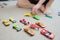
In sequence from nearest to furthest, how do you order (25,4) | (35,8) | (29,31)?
1. (29,31)
2. (35,8)
3. (25,4)

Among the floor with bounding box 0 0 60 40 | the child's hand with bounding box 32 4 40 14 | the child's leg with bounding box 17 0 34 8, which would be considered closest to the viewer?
the floor with bounding box 0 0 60 40

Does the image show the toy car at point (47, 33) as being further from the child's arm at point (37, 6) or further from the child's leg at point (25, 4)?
the child's leg at point (25, 4)

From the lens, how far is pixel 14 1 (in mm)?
1493

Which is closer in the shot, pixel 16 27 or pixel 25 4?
pixel 16 27

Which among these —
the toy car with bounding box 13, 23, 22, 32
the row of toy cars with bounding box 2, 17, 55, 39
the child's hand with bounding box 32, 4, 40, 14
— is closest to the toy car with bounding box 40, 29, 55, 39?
the row of toy cars with bounding box 2, 17, 55, 39

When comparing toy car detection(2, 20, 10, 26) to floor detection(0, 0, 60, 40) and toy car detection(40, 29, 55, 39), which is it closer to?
floor detection(0, 0, 60, 40)

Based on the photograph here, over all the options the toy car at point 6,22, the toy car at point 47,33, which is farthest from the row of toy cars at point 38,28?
the toy car at point 6,22

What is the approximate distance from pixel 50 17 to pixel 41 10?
0.13 metres

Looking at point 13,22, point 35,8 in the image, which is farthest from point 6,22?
point 35,8

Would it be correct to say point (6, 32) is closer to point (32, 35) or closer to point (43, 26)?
point (32, 35)

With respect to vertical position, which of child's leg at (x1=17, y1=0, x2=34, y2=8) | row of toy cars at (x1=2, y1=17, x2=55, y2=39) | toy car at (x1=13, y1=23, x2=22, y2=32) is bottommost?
toy car at (x1=13, y1=23, x2=22, y2=32)

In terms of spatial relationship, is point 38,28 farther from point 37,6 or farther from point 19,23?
point 37,6

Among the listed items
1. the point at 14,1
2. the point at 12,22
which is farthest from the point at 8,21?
the point at 14,1

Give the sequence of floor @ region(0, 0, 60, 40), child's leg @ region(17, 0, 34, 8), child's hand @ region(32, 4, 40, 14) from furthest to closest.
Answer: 1. child's leg @ region(17, 0, 34, 8)
2. child's hand @ region(32, 4, 40, 14)
3. floor @ region(0, 0, 60, 40)
